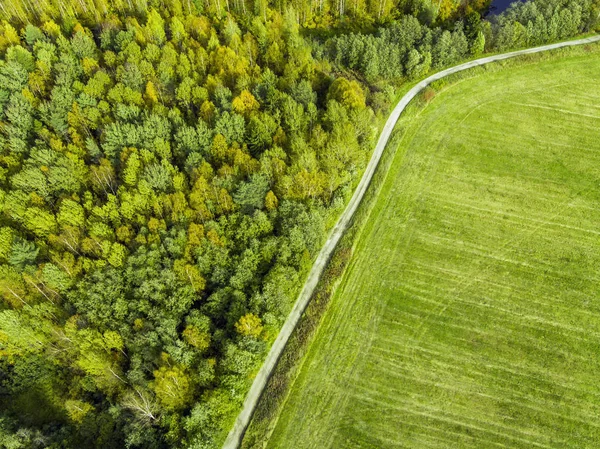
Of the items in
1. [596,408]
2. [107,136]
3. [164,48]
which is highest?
[164,48]

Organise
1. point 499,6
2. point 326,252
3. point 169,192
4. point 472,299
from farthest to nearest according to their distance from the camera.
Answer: point 499,6 → point 326,252 → point 169,192 → point 472,299

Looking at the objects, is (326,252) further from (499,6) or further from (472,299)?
(499,6)

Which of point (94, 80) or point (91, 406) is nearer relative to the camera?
point (91, 406)

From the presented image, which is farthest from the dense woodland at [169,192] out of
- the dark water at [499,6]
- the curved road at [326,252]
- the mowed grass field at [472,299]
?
the dark water at [499,6]

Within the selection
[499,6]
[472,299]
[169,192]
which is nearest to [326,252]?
[472,299]

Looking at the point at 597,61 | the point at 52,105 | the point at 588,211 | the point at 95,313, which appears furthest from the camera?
the point at 597,61

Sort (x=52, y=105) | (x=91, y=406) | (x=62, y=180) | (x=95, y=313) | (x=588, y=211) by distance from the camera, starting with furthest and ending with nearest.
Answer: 1. (x=52, y=105)
2. (x=588, y=211)
3. (x=62, y=180)
4. (x=95, y=313)
5. (x=91, y=406)

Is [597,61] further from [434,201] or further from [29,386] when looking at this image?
[29,386]

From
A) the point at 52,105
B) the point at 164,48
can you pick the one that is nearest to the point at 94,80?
the point at 52,105
